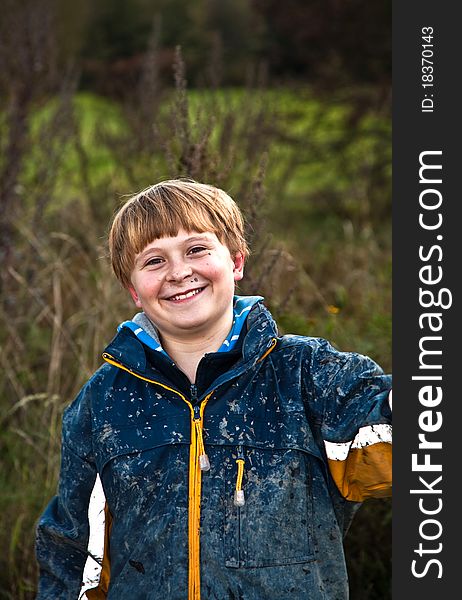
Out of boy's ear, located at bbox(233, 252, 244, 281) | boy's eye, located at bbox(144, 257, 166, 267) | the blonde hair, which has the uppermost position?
the blonde hair

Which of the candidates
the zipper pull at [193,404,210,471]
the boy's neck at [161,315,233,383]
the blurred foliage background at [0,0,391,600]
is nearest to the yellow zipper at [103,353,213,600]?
the zipper pull at [193,404,210,471]

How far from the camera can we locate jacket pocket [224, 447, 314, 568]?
7.41ft

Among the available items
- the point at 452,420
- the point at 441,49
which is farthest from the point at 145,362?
the point at 441,49

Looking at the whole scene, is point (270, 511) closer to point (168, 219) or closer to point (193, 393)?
point (193, 393)

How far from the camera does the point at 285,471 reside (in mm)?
2279

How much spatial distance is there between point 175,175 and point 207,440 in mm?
1303

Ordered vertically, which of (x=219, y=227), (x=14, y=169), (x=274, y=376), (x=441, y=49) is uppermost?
(x=14, y=169)

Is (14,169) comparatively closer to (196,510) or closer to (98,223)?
(98,223)

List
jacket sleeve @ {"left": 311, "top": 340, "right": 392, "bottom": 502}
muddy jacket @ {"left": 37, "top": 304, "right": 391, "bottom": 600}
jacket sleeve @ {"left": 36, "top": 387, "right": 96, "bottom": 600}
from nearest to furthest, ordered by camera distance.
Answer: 1. jacket sleeve @ {"left": 311, "top": 340, "right": 392, "bottom": 502}
2. muddy jacket @ {"left": 37, "top": 304, "right": 391, "bottom": 600}
3. jacket sleeve @ {"left": 36, "top": 387, "right": 96, "bottom": 600}

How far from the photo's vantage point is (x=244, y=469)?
230 cm

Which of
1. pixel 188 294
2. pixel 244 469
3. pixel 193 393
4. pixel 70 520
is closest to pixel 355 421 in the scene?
pixel 244 469

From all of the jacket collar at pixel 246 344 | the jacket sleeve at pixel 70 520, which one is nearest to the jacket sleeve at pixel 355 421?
the jacket collar at pixel 246 344

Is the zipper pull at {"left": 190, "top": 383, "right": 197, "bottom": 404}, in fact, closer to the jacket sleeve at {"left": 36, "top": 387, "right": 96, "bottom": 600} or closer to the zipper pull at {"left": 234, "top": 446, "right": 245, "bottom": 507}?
the zipper pull at {"left": 234, "top": 446, "right": 245, "bottom": 507}

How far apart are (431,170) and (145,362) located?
823mm
